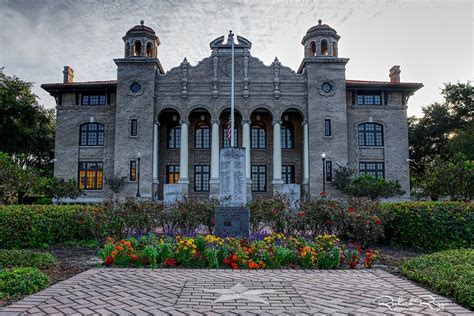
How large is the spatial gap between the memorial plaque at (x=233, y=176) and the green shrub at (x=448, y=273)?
6.81 meters

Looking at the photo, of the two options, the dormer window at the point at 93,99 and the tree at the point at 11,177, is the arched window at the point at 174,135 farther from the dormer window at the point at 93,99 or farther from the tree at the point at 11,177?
the tree at the point at 11,177

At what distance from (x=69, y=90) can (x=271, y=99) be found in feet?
55.2

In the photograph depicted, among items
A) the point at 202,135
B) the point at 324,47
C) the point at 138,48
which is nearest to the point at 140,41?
the point at 138,48

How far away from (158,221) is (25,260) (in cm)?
465

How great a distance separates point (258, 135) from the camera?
109 ft

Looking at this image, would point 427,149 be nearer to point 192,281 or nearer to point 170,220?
point 170,220

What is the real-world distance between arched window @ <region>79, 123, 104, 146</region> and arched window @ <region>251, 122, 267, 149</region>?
12.9 m

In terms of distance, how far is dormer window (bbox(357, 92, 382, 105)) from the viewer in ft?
103

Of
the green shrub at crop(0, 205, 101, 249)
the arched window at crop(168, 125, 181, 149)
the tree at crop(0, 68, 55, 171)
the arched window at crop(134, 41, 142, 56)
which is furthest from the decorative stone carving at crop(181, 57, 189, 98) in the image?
the green shrub at crop(0, 205, 101, 249)

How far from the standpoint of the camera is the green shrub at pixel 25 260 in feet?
25.1

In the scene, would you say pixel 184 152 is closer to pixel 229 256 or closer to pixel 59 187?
pixel 59 187

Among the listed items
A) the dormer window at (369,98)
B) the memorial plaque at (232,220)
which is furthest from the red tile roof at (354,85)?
the memorial plaque at (232,220)

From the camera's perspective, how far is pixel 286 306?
502 cm

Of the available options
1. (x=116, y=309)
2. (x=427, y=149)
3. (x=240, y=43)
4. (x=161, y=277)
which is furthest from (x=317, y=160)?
(x=116, y=309)
